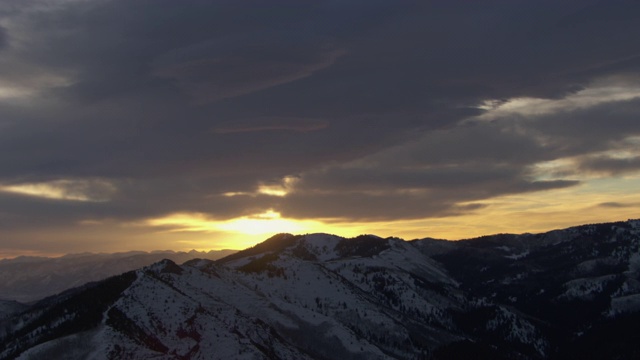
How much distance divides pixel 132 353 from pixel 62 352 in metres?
20.9

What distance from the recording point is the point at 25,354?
192m

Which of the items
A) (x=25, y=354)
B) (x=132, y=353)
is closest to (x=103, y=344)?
(x=132, y=353)

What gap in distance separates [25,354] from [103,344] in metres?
22.7

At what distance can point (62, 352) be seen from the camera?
194m

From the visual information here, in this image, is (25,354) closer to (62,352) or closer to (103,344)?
(62,352)

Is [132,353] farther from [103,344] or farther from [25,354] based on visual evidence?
[25,354]

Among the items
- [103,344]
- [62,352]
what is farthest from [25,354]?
[103,344]

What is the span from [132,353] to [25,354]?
31.6m

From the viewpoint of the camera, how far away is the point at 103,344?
196 m

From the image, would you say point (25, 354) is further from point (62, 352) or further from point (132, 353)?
point (132, 353)

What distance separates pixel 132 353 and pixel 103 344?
942cm

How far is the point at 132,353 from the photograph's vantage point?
19662 centimetres

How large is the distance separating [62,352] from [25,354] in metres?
10.7
